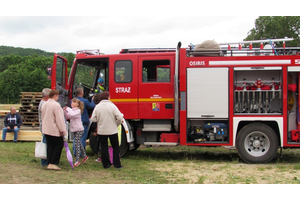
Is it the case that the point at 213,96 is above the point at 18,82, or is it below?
below

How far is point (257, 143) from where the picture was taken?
812 cm

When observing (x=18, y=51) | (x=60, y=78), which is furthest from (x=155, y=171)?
(x=18, y=51)

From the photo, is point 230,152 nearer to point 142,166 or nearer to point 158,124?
point 158,124

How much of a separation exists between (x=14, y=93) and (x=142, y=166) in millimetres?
45143

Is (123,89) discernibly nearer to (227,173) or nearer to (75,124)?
(75,124)

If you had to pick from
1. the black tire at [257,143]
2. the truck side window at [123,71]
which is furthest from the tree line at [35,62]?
the black tire at [257,143]

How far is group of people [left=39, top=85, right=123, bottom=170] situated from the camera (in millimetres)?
6875

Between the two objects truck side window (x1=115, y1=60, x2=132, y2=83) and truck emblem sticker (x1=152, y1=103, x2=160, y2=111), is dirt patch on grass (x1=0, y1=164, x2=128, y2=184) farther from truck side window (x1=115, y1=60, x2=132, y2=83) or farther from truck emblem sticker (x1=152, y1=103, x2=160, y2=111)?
truck side window (x1=115, y1=60, x2=132, y2=83)

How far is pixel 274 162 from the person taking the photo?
8.44 meters

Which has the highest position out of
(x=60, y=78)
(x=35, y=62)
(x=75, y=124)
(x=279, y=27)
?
(x=279, y=27)

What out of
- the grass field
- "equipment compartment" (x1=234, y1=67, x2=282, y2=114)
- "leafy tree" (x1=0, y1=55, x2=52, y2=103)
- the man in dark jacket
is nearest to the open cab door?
the grass field

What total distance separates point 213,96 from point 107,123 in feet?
9.11

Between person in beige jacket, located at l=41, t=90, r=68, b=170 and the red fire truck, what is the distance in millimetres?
1767

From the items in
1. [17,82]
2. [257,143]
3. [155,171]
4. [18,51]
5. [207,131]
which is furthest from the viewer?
[18,51]
